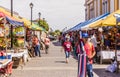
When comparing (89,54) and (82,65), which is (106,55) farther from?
(82,65)

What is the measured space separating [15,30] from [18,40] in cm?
293

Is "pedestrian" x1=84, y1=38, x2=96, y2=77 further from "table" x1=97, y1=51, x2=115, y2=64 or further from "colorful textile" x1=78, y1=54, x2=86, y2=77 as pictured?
"table" x1=97, y1=51, x2=115, y2=64

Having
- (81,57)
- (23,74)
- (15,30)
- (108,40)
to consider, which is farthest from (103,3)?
(81,57)

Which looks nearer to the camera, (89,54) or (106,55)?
(89,54)

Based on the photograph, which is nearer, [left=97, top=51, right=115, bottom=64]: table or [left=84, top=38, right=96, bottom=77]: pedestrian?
[left=84, top=38, right=96, bottom=77]: pedestrian

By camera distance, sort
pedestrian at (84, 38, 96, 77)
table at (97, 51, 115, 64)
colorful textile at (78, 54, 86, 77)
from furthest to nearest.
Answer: table at (97, 51, 115, 64) → pedestrian at (84, 38, 96, 77) → colorful textile at (78, 54, 86, 77)

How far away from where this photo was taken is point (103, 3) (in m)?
54.7

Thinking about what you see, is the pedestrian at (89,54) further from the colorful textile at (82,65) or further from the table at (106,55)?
the table at (106,55)

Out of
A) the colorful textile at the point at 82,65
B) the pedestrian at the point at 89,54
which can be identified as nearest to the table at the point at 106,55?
the pedestrian at the point at 89,54

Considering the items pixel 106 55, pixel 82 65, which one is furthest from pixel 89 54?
pixel 106 55

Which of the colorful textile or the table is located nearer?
the colorful textile

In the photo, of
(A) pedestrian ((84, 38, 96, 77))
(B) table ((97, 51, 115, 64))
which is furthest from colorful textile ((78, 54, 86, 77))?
(B) table ((97, 51, 115, 64))

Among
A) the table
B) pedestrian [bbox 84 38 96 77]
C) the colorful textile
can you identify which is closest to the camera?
the colorful textile

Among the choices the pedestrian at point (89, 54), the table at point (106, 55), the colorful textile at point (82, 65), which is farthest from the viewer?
the table at point (106, 55)
